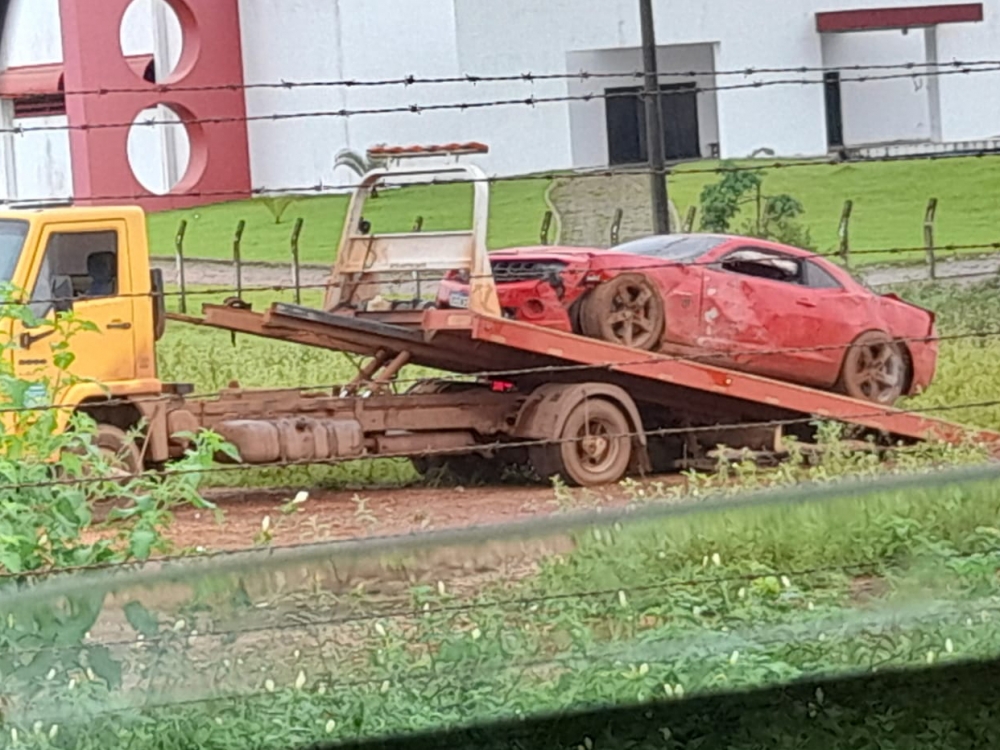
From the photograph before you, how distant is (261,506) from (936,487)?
4.02 meters

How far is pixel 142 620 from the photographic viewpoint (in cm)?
450

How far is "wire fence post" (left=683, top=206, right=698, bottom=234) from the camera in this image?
952cm

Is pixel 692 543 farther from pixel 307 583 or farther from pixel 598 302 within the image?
pixel 598 302

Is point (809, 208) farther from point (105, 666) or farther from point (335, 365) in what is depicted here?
point (105, 666)

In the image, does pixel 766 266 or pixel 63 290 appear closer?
pixel 63 290

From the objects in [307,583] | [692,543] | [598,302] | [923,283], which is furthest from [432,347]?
[307,583]

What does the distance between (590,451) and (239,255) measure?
1780 mm

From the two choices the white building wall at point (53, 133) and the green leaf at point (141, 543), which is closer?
the green leaf at point (141, 543)

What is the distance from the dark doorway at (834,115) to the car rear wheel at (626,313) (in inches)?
39.2

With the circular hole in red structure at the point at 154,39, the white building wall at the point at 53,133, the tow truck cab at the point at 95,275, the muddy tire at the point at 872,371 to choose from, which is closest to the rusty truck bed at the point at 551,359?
the muddy tire at the point at 872,371

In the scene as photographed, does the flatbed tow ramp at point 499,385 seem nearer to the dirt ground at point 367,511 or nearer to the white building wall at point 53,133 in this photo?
the dirt ground at point 367,511

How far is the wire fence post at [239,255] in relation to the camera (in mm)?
8430

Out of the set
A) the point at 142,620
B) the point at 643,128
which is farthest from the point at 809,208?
the point at 142,620

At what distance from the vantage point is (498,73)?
29.9 ft
